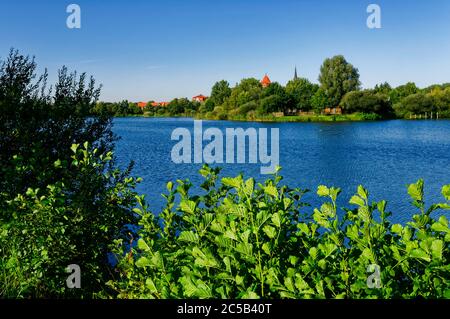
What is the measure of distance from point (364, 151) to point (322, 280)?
37560 millimetres

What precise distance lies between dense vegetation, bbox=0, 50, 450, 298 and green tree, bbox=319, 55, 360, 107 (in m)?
89.6

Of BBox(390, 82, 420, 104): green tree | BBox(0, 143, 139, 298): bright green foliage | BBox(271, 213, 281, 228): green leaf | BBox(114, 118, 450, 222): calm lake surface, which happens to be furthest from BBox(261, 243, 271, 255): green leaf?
BBox(390, 82, 420, 104): green tree

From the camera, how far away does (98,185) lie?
20.8ft

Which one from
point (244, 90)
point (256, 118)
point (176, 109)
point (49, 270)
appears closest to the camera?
point (49, 270)

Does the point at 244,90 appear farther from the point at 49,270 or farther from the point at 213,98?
the point at 49,270

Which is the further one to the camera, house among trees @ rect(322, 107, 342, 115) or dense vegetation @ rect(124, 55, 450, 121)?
house among trees @ rect(322, 107, 342, 115)

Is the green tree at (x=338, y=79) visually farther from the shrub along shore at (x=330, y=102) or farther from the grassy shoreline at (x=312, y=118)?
the grassy shoreline at (x=312, y=118)

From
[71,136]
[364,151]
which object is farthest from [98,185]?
[364,151]

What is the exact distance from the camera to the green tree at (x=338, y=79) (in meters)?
92.6

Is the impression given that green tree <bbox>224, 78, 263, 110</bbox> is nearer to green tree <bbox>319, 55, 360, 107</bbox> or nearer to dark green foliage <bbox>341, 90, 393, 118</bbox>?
green tree <bbox>319, 55, 360, 107</bbox>

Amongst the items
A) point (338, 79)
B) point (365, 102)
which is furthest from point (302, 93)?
point (365, 102)

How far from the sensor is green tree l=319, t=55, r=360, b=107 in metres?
92.6

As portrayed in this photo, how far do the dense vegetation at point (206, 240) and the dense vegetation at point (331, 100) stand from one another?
84.9 meters
